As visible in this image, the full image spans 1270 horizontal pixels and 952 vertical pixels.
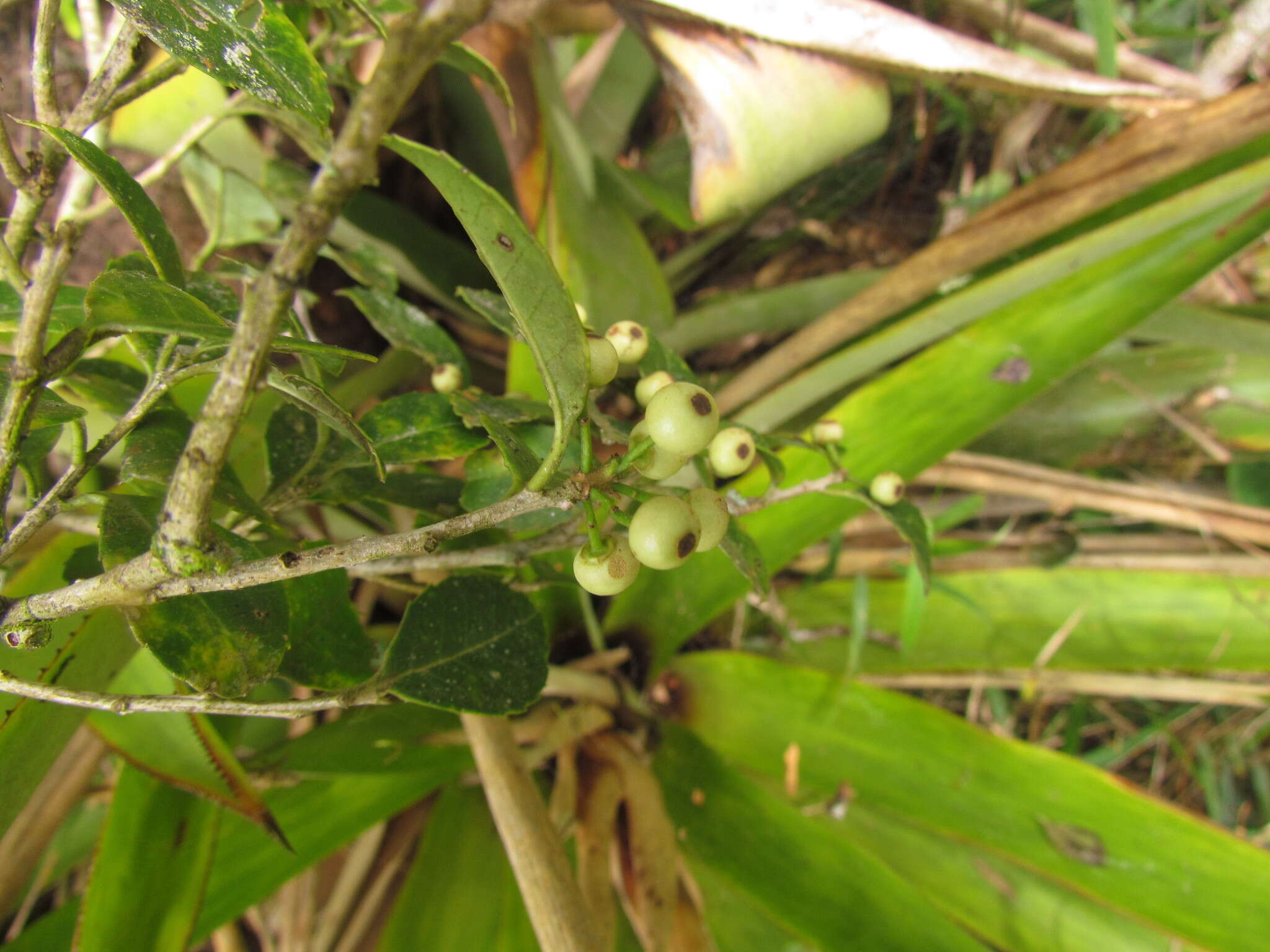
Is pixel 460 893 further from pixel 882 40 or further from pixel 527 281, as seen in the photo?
pixel 882 40

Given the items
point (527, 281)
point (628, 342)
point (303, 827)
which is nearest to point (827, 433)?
point (628, 342)

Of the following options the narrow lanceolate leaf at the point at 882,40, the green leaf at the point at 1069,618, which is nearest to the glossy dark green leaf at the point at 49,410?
the narrow lanceolate leaf at the point at 882,40

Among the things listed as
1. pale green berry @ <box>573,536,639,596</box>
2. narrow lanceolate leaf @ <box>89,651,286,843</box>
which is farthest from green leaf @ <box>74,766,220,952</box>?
pale green berry @ <box>573,536,639,596</box>

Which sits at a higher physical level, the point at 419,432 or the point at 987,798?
the point at 419,432

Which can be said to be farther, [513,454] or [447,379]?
[447,379]

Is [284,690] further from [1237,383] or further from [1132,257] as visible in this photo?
[1237,383]

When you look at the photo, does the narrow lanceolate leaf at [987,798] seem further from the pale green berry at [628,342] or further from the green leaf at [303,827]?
the pale green berry at [628,342]
